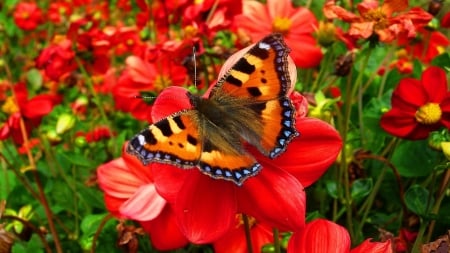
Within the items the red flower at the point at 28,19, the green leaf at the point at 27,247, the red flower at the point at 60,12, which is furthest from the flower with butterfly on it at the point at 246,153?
the red flower at the point at 60,12

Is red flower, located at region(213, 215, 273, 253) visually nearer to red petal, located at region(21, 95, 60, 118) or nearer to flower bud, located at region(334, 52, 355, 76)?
flower bud, located at region(334, 52, 355, 76)

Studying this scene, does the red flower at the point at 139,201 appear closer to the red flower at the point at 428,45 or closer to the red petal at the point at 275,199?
the red petal at the point at 275,199

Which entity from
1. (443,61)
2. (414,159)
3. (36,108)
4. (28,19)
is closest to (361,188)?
(414,159)

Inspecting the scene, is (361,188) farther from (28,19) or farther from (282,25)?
(28,19)

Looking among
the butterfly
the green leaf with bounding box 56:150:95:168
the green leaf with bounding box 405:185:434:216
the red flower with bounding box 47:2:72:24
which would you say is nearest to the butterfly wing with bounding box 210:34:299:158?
the butterfly

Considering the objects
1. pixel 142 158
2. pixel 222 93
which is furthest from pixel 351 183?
pixel 142 158
